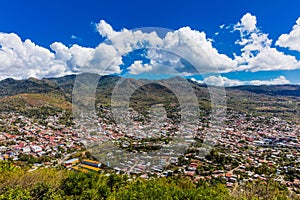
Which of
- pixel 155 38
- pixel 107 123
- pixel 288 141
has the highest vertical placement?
pixel 155 38

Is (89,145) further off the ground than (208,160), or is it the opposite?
(89,145)

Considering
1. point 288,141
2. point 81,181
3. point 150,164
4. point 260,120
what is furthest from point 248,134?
point 81,181

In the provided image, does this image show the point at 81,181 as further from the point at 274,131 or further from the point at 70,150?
the point at 274,131

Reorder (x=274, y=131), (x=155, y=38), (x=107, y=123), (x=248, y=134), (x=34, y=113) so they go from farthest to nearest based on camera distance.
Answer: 1. (x=34, y=113)
2. (x=274, y=131)
3. (x=248, y=134)
4. (x=107, y=123)
5. (x=155, y=38)

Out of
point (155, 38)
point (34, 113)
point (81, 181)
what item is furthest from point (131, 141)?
point (34, 113)

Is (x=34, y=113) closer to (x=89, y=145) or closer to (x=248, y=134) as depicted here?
(x=89, y=145)

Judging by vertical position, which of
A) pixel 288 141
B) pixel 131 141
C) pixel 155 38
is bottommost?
pixel 288 141

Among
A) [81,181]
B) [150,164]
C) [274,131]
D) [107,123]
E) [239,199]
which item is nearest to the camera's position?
[239,199]

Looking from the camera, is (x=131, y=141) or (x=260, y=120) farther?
(x=260, y=120)

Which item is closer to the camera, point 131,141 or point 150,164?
point 150,164
